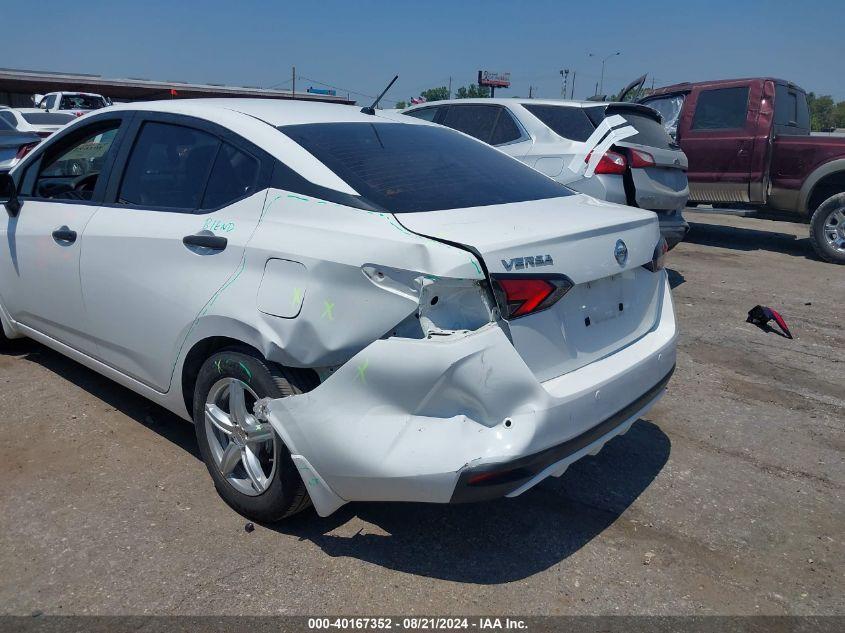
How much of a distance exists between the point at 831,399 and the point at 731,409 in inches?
28.9

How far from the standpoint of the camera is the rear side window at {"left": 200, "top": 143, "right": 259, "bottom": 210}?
9.76 ft

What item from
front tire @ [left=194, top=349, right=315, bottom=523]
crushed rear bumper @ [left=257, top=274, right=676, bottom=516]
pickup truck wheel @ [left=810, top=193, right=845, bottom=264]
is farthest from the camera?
pickup truck wheel @ [left=810, top=193, right=845, bottom=264]

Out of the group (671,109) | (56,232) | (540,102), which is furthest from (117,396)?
(671,109)

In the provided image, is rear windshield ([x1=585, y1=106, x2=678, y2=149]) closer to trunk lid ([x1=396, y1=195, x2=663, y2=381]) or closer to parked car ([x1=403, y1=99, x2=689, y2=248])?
parked car ([x1=403, y1=99, x2=689, y2=248])

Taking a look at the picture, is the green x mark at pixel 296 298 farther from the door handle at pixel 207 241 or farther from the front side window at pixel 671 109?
the front side window at pixel 671 109

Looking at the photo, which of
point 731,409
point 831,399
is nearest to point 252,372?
point 731,409

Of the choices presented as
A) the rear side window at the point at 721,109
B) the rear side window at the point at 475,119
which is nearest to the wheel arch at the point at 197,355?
the rear side window at the point at 475,119

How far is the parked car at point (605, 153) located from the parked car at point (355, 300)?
3.12m

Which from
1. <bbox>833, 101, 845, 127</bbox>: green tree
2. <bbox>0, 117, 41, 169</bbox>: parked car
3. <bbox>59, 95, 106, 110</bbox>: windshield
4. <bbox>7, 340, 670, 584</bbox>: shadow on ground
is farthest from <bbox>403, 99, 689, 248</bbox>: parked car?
<bbox>833, 101, 845, 127</bbox>: green tree

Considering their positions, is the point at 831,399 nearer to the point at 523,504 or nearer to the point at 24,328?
the point at 523,504

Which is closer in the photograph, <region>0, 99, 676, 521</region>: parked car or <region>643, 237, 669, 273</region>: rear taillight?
<region>0, 99, 676, 521</region>: parked car

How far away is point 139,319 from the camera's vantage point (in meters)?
3.30

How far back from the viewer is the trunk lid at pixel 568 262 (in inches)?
97.4

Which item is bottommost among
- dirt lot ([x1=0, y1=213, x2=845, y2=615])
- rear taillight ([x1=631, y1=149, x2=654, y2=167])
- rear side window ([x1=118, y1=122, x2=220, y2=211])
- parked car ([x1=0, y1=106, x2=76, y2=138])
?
dirt lot ([x1=0, y1=213, x2=845, y2=615])
